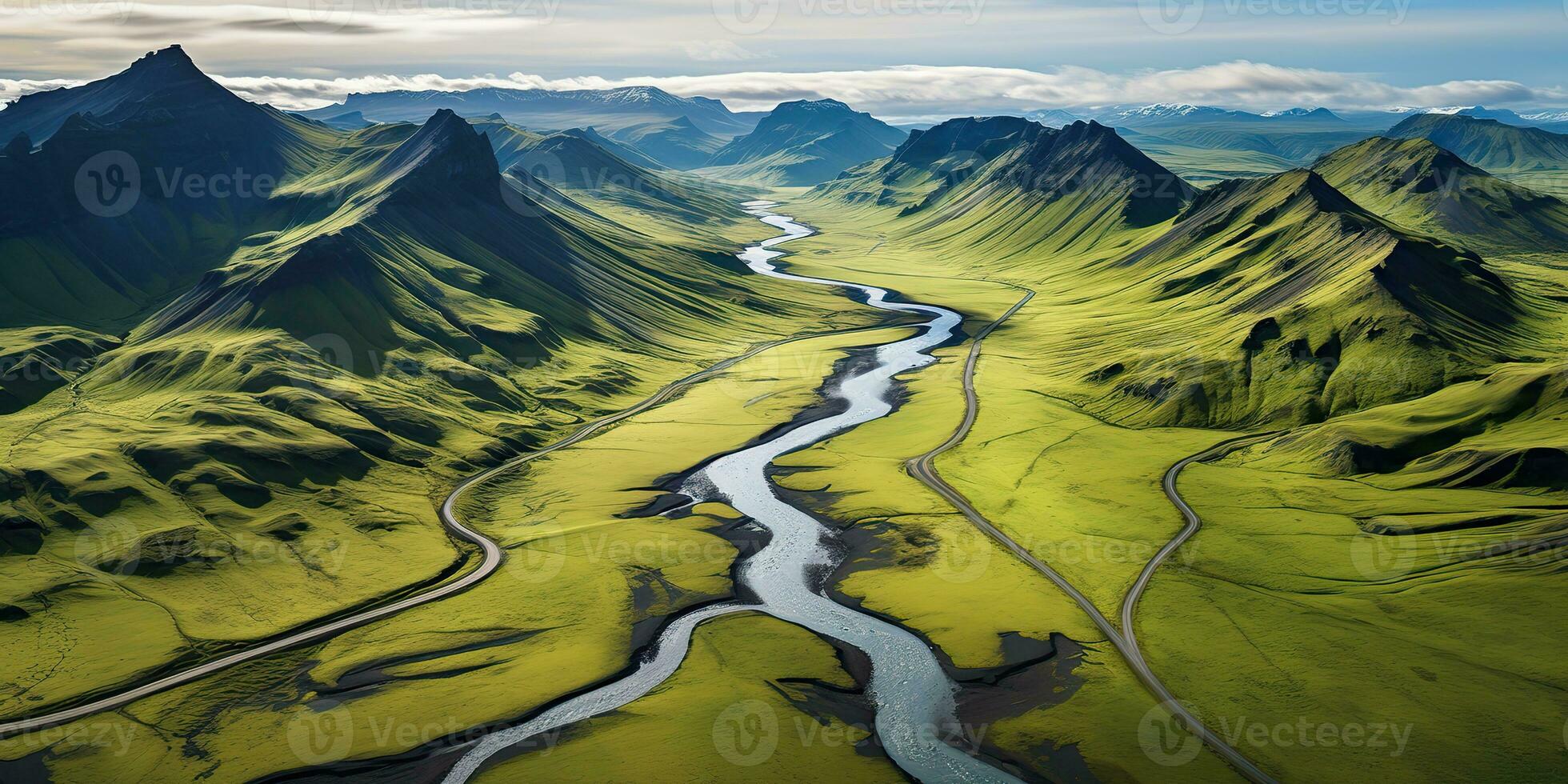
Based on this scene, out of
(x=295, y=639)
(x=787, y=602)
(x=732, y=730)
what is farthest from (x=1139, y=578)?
(x=295, y=639)

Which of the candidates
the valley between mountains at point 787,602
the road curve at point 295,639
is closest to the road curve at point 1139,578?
the valley between mountains at point 787,602

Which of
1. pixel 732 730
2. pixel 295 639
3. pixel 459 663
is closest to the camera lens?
pixel 732 730

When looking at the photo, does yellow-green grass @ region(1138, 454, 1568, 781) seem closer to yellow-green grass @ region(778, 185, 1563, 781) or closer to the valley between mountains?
yellow-green grass @ region(778, 185, 1563, 781)

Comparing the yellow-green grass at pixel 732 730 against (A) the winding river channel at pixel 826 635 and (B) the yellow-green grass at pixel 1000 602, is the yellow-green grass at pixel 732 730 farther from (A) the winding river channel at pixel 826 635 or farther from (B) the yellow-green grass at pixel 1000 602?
(B) the yellow-green grass at pixel 1000 602

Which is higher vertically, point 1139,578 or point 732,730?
point 732,730

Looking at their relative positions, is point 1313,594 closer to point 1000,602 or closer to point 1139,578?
point 1139,578
